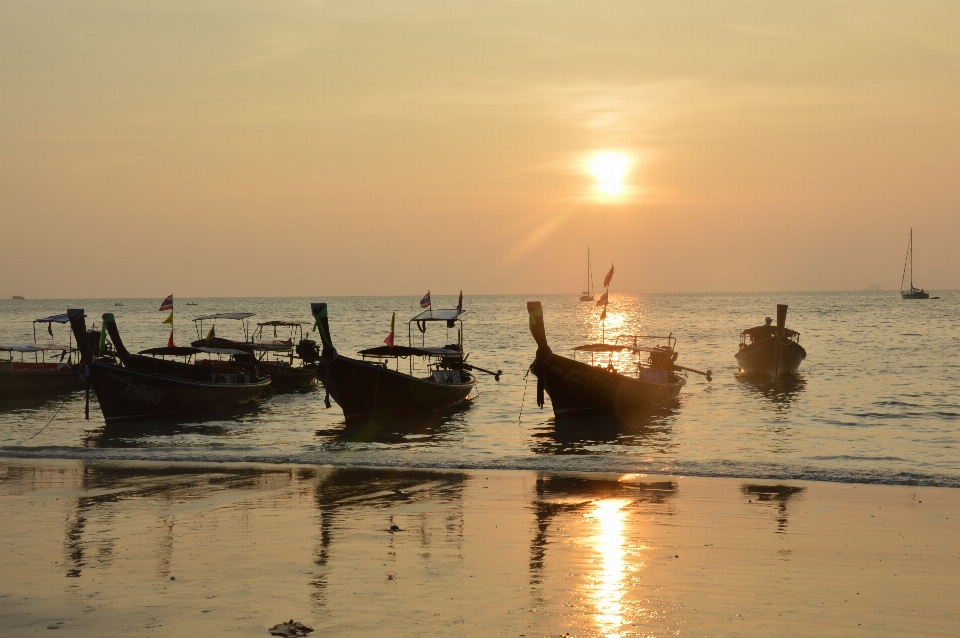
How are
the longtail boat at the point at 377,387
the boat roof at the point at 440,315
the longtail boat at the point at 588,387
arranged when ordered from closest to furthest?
1. the longtail boat at the point at 588,387
2. the longtail boat at the point at 377,387
3. the boat roof at the point at 440,315

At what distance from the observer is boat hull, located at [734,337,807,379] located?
1944 inches

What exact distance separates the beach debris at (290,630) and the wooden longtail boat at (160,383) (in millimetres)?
22469

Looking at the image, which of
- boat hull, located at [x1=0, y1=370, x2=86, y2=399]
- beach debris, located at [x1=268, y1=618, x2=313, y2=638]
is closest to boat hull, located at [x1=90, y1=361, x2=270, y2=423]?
boat hull, located at [x1=0, y1=370, x2=86, y2=399]

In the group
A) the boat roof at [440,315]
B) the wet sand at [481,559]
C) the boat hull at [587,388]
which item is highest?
the boat roof at [440,315]

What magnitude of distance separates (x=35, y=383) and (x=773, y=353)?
37299 mm

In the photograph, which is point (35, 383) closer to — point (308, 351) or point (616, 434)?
point (308, 351)

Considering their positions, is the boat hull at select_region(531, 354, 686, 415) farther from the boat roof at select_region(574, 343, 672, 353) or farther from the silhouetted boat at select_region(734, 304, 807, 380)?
the silhouetted boat at select_region(734, 304, 807, 380)

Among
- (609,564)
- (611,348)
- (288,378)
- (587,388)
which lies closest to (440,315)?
(611,348)

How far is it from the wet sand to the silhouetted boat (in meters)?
31.6

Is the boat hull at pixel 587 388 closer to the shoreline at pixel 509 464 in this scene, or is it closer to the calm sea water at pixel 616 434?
the calm sea water at pixel 616 434

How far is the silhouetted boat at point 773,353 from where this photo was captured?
49219 millimetres

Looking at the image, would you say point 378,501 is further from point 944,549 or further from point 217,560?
point 944,549

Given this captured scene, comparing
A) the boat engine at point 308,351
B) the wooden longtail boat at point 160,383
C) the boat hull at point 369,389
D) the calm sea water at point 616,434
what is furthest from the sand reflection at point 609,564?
the boat engine at point 308,351

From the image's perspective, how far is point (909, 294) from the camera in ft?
638
